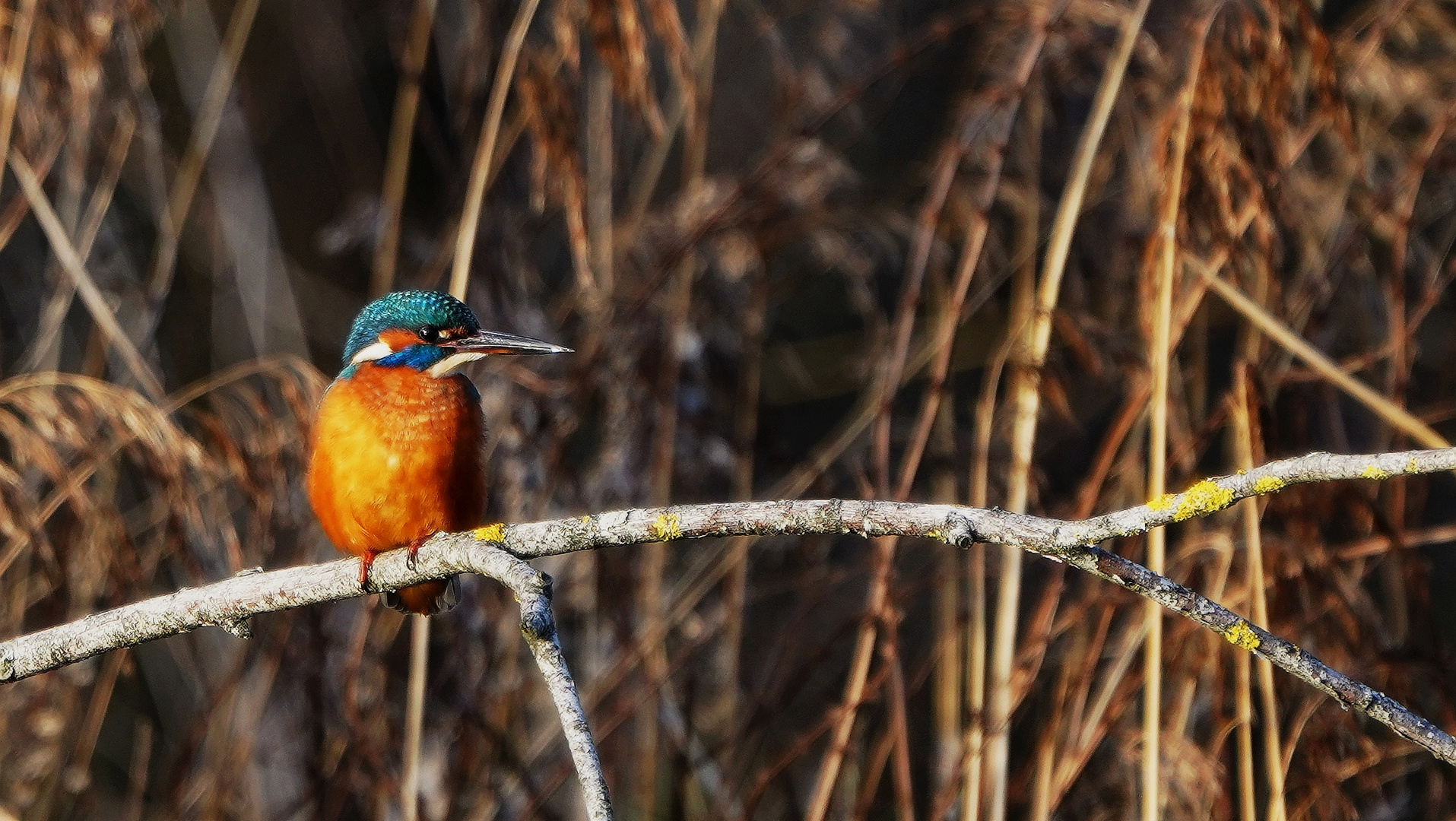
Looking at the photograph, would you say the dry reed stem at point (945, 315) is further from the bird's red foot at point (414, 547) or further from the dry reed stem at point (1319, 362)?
the bird's red foot at point (414, 547)

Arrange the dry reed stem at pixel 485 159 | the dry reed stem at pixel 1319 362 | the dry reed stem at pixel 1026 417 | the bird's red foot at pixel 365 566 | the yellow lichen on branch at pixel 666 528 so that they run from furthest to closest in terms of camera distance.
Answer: the dry reed stem at pixel 485 159 → the dry reed stem at pixel 1026 417 → the dry reed stem at pixel 1319 362 → the bird's red foot at pixel 365 566 → the yellow lichen on branch at pixel 666 528

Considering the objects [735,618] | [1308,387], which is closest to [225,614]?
[735,618]

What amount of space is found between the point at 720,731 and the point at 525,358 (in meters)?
1.07

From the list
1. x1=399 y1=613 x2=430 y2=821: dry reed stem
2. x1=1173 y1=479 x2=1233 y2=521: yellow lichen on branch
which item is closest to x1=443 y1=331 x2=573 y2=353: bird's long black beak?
x1=399 y1=613 x2=430 y2=821: dry reed stem

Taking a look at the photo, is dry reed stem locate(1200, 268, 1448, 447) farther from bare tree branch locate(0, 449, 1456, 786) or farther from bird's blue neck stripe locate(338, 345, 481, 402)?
bird's blue neck stripe locate(338, 345, 481, 402)

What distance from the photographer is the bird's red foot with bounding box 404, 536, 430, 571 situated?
5.61 ft

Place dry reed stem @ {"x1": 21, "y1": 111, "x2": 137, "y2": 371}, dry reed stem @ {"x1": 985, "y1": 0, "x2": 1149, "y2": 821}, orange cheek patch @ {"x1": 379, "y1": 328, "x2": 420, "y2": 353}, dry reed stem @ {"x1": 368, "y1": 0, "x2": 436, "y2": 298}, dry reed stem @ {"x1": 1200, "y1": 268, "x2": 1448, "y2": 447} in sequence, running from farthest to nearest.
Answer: dry reed stem @ {"x1": 368, "y1": 0, "x2": 436, "y2": 298}
dry reed stem @ {"x1": 21, "y1": 111, "x2": 137, "y2": 371}
orange cheek patch @ {"x1": 379, "y1": 328, "x2": 420, "y2": 353}
dry reed stem @ {"x1": 985, "y1": 0, "x2": 1149, "y2": 821}
dry reed stem @ {"x1": 1200, "y1": 268, "x2": 1448, "y2": 447}

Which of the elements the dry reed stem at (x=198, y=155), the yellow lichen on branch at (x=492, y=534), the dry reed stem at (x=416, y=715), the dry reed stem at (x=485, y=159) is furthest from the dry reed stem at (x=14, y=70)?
the yellow lichen on branch at (x=492, y=534)

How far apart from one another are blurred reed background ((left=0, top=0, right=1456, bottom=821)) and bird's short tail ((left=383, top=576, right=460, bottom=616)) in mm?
322

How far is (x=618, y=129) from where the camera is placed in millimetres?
3988

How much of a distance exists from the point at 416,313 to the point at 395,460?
1.04 feet

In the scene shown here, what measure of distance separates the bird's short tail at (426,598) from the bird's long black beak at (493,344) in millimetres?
407

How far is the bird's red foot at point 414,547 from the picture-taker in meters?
1.71

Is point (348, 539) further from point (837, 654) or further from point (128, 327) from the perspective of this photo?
point (837, 654)
